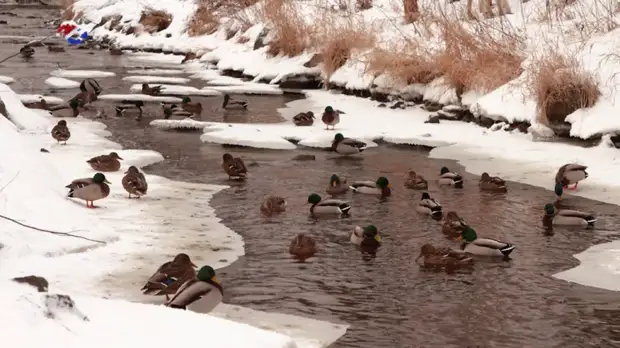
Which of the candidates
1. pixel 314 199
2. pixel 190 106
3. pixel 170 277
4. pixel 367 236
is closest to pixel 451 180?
pixel 314 199

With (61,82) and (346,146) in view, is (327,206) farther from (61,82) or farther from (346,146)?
(61,82)

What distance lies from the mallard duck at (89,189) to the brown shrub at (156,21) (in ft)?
106

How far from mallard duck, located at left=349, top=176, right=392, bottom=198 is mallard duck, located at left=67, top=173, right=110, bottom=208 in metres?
3.58

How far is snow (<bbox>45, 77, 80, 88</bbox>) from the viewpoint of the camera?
2523 centimetres

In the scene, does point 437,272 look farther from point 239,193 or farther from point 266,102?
point 266,102

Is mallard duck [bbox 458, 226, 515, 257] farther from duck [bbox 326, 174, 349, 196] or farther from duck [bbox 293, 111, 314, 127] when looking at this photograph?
duck [bbox 293, 111, 314, 127]

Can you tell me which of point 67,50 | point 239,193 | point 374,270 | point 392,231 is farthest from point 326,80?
point 67,50

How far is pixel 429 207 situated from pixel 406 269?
2472 mm

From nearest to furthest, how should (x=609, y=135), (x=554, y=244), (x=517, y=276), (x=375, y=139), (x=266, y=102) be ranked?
(x=517, y=276)
(x=554, y=244)
(x=609, y=135)
(x=375, y=139)
(x=266, y=102)

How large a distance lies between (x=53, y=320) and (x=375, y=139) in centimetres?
1289

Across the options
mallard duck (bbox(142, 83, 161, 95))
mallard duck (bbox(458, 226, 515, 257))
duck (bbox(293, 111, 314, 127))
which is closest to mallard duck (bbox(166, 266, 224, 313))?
mallard duck (bbox(458, 226, 515, 257))

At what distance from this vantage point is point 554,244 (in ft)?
33.6

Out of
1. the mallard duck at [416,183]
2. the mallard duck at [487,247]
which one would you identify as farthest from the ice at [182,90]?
the mallard duck at [487,247]

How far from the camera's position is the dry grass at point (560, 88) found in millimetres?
15969
